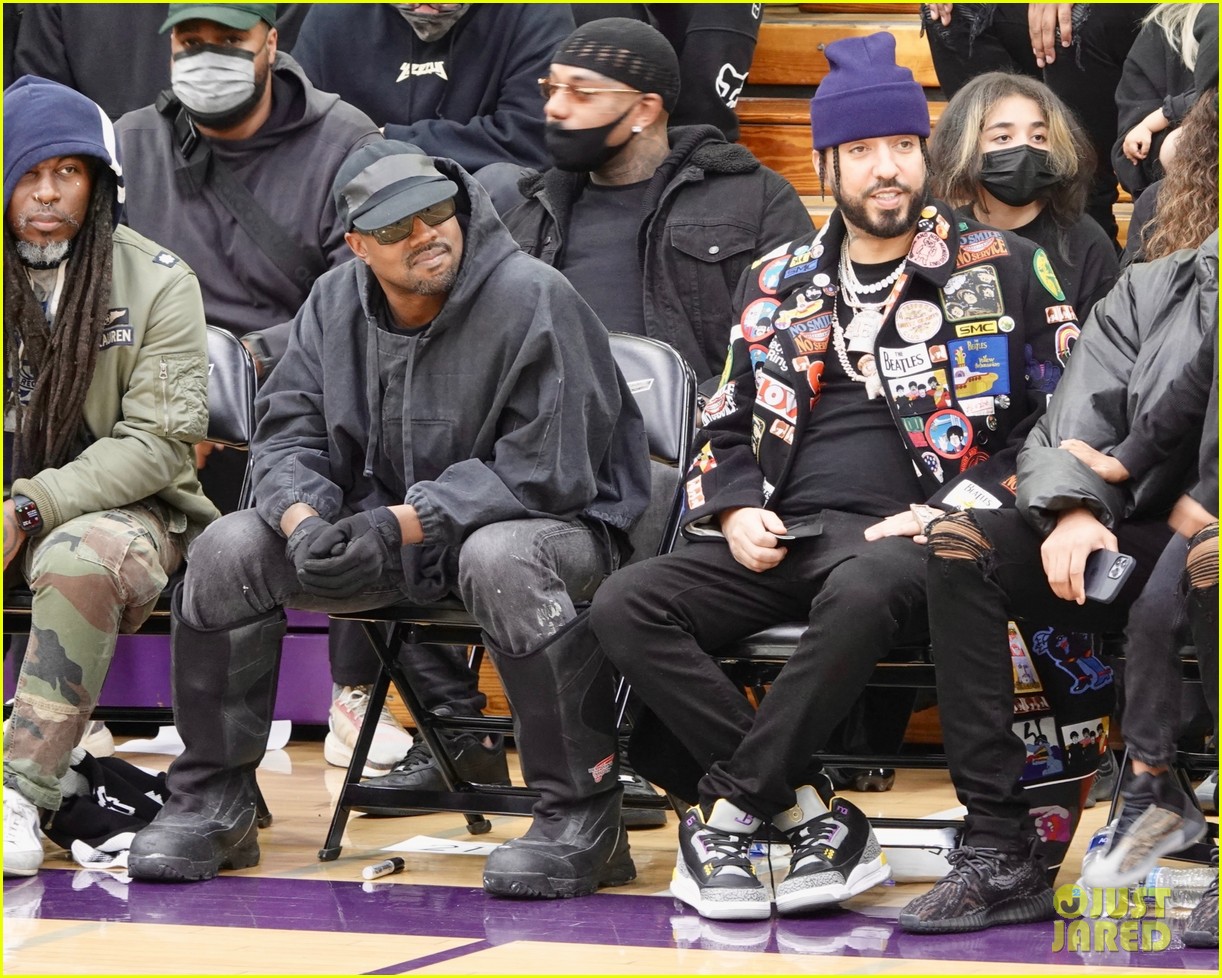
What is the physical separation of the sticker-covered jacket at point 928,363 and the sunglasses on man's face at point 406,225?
2.04 feet

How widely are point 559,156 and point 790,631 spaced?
68.3 inches

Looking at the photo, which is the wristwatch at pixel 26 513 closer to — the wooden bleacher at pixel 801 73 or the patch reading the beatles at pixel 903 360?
the patch reading the beatles at pixel 903 360

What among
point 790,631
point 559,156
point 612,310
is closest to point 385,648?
point 790,631

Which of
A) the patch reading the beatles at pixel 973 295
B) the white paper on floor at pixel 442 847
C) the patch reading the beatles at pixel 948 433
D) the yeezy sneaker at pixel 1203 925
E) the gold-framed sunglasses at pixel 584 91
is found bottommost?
the white paper on floor at pixel 442 847

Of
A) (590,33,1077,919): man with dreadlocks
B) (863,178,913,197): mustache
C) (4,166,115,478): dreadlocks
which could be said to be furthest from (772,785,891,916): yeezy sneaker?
(4,166,115,478): dreadlocks

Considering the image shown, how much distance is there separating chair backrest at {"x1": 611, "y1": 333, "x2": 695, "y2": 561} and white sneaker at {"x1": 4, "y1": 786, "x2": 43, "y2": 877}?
4.05 ft

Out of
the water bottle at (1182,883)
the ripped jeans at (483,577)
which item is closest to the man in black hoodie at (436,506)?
the ripped jeans at (483,577)

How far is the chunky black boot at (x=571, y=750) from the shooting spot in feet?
9.84

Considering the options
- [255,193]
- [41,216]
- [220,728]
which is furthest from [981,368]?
[255,193]

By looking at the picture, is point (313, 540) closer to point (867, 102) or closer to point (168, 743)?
point (867, 102)

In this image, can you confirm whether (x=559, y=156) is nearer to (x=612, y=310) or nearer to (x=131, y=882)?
(x=612, y=310)

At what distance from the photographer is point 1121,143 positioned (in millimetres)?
4246

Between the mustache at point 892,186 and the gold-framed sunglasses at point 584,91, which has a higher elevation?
the gold-framed sunglasses at point 584,91

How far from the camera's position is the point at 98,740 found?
424 cm
